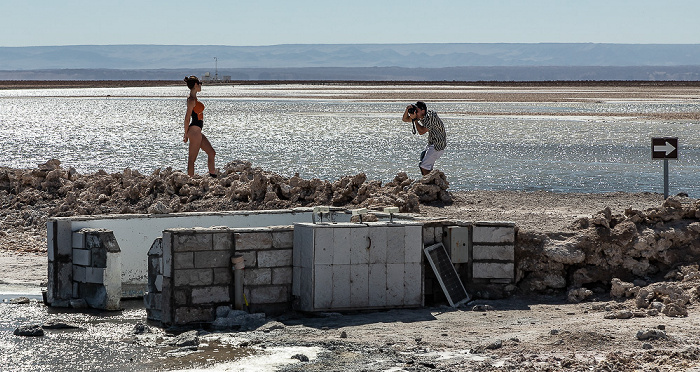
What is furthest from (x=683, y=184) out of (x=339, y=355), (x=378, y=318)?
(x=339, y=355)

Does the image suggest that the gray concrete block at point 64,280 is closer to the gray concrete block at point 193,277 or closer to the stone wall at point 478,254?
the gray concrete block at point 193,277

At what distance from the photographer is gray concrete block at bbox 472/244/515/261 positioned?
10.2 meters

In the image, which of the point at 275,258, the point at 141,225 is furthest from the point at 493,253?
the point at 141,225

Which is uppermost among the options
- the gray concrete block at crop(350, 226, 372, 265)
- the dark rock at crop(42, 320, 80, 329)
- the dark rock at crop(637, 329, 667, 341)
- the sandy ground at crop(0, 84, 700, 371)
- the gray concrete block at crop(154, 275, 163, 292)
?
the gray concrete block at crop(350, 226, 372, 265)

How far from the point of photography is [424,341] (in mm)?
8297

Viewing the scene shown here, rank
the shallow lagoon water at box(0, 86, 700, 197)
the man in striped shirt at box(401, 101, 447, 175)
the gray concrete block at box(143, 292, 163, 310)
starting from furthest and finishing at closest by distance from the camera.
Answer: the shallow lagoon water at box(0, 86, 700, 197) < the man in striped shirt at box(401, 101, 447, 175) < the gray concrete block at box(143, 292, 163, 310)

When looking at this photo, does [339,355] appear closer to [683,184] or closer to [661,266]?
[661,266]

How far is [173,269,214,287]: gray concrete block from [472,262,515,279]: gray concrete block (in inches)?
109

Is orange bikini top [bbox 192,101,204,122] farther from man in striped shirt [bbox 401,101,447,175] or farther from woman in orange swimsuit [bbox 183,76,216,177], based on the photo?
man in striped shirt [bbox 401,101,447,175]

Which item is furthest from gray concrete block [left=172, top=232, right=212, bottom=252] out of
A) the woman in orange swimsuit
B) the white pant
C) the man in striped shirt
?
the white pant

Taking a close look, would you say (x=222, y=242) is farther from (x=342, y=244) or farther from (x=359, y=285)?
(x=359, y=285)

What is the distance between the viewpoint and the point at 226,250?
30.6 ft

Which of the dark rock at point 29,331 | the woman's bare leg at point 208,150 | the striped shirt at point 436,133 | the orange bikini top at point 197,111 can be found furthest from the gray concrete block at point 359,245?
the striped shirt at point 436,133

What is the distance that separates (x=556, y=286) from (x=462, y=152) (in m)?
17.5
